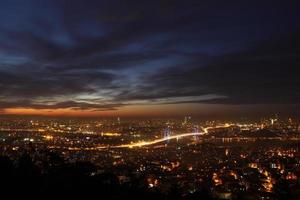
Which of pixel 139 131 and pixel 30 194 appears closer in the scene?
pixel 30 194

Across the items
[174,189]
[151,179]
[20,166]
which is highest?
[20,166]

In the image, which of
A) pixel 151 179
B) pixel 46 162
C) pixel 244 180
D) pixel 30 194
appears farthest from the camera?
pixel 151 179

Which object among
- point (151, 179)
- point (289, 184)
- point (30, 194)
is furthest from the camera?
point (151, 179)

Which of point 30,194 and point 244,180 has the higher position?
point 30,194

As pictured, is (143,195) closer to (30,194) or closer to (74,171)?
(74,171)

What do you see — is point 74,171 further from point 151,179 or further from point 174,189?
point 151,179

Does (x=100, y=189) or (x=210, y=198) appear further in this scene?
(x=210, y=198)

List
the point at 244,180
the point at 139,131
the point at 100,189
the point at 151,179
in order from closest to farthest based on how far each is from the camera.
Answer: the point at 100,189
the point at 244,180
the point at 151,179
the point at 139,131

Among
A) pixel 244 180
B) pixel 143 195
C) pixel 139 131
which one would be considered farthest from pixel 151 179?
pixel 139 131

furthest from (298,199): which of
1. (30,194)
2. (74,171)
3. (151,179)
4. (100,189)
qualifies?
(151,179)
